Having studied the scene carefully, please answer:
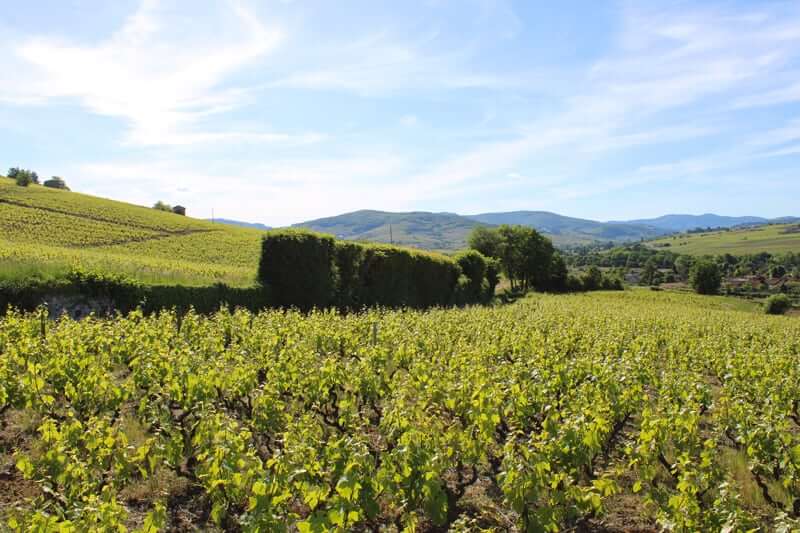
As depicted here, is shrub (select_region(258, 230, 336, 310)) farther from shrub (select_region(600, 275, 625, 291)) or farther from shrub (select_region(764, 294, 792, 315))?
shrub (select_region(600, 275, 625, 291))

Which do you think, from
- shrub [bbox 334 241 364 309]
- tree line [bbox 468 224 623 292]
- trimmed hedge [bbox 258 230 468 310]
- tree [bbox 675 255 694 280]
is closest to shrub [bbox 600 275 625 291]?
tree line [bbox 468 224 623 292]

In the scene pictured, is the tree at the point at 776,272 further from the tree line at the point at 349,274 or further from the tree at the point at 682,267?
the tree line at the point at 349,274

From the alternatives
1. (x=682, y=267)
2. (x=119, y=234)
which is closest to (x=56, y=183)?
(x=119, y=234)

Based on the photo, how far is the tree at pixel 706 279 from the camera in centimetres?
8475

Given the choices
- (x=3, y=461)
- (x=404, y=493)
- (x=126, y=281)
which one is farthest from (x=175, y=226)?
(x=404, y=493)

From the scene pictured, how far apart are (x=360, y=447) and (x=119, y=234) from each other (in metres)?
40.2

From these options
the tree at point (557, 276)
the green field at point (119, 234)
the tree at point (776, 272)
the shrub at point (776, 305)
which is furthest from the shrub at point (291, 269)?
the tree at point (776, 272)

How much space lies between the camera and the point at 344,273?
26500 millimetres

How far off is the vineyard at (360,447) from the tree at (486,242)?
61754 millimetres

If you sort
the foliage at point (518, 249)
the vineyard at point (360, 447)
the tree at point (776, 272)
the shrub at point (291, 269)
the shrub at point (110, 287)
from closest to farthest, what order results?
the vineyard at point (360, 447) < the shrub at point (110, 287) < the shrub at point (291, 269) < the foliage at point (518, 249) < the tree at point (776, 272)

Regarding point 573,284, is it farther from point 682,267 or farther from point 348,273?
point 348,273

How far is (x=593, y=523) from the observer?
21.4 feet

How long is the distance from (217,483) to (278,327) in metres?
7.34

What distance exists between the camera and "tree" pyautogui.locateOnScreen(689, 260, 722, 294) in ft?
278
